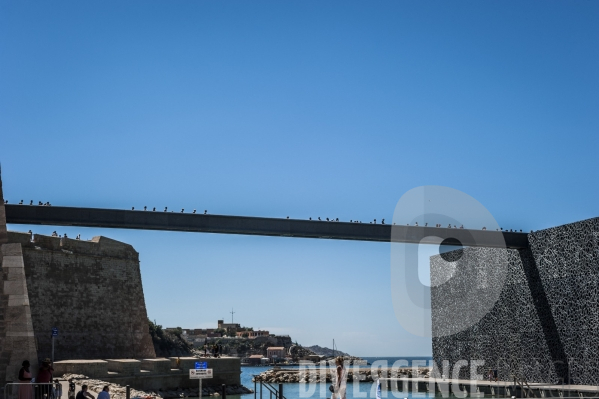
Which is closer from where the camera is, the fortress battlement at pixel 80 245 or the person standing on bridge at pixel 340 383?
the person standing on bridge at pixel 340 383

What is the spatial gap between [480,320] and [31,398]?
73.5ft

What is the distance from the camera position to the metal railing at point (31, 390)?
12984 millimetres

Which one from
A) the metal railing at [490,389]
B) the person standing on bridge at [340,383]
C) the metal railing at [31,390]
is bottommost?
the metal railing at [490,389]

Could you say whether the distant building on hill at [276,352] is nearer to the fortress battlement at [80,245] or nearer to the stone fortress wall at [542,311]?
the fortress battlement at [80,245]

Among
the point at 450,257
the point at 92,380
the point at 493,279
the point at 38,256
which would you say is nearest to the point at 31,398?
the point at 92,380

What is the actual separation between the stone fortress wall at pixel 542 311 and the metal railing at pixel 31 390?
18.8 m

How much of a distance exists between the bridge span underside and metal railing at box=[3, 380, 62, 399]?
1607 cm

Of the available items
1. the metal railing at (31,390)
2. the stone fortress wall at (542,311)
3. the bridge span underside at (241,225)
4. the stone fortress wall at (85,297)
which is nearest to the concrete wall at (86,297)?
the stone fortress wall at (85,297)

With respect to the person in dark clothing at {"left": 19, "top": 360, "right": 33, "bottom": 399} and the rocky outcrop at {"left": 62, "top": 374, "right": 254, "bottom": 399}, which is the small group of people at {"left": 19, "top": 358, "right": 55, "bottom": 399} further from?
the rocky outcrop at {"left": 62, "top": 374, "right": 254, "bottom": 399}

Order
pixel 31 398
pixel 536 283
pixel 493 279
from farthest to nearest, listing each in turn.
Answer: pixel 493 279, pixel 536 283, pixel 31 398

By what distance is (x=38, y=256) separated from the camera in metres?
28.3

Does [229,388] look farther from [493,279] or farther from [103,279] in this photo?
[493,279]

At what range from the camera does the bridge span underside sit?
28750mm

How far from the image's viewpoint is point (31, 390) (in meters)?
13.2
